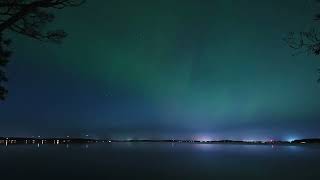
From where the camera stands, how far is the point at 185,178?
45.6m

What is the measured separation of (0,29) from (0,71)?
2.83 meters

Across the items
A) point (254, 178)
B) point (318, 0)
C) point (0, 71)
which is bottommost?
point (254, 178)

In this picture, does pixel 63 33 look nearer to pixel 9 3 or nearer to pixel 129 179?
pixel 9 3

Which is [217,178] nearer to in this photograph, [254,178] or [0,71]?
[254,178]

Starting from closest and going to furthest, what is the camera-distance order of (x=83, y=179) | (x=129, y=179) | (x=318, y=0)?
(x=318, y=0), (x=83, y=179), (x=129, y=179)

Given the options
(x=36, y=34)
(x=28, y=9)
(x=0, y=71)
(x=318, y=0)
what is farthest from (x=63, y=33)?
(x=318, y=0)

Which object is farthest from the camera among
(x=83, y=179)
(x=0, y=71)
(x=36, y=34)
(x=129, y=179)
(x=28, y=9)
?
(x=129, y=179)

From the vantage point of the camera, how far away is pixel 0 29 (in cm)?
911

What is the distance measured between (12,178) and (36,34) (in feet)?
121

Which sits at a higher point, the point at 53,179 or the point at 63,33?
the point at 63,33

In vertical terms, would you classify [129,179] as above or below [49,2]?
below

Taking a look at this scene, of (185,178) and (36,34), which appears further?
(185,178)

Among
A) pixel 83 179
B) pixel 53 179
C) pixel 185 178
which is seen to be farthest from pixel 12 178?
pixel 185 178

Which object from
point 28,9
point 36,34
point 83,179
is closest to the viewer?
point 28,9
